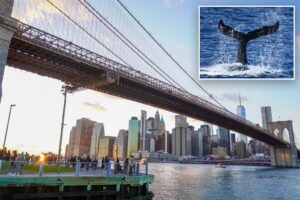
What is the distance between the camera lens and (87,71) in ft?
107

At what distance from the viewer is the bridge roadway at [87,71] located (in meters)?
26.3

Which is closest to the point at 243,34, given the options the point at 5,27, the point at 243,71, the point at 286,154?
the point at 243,71

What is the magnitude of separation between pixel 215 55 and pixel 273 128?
388ft

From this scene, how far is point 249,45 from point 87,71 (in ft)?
75.8

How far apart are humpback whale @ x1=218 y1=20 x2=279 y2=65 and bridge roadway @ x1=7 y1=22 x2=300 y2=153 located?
1513cm

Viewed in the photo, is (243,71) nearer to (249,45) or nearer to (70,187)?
(249,45)

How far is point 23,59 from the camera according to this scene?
28.6 meters

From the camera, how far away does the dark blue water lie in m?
11.4

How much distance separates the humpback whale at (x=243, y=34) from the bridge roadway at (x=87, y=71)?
1513 cm

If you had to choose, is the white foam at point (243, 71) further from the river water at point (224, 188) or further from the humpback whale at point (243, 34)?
the river water at point (224, 188)

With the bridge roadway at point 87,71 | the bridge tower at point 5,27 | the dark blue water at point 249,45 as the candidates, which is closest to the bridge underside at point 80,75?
the bridge roadway at point 87,71

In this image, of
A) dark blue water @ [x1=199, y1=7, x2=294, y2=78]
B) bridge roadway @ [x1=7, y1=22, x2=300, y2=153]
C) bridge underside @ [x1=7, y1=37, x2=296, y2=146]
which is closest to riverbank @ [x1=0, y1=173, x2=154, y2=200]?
dark blue water @ [x1=199, y1=7, x2=294, y2=78]

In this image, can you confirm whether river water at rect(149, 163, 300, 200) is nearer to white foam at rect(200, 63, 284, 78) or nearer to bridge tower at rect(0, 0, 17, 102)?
bridge tower at rect(0, 0, 17, 102)

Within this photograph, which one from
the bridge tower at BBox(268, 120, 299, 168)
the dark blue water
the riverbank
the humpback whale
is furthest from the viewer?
the bridge tower at BBox(268, 120, 299, 168)
